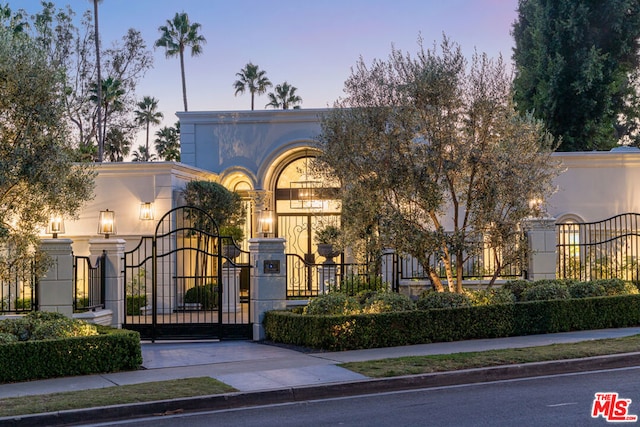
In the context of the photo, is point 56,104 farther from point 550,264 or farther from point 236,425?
point 550,264

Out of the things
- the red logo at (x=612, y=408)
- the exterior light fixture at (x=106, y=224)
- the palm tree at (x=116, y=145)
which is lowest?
the red logo at (x=612, y=408)

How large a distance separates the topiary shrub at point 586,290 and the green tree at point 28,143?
418 inches

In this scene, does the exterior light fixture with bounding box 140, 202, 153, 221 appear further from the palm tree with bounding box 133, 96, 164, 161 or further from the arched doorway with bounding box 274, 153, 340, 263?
the palm tree with bounding box 133, 96, 164, 161

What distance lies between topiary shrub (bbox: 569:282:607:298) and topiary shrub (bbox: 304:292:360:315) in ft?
16.3

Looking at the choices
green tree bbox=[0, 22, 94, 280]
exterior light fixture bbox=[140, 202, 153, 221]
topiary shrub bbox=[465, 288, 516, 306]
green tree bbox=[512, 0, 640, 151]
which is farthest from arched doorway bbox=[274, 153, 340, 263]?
green tree bbox=[0, 22, 94, 280]

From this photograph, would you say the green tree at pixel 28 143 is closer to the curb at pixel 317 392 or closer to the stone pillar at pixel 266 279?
the stone pillar at pixel 266 279

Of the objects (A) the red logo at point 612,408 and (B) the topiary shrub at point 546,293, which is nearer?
(A) the red logo at point 612,408

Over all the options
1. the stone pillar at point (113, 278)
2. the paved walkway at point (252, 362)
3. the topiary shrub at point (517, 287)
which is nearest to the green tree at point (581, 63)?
the topiary shrub at point (517, 287)

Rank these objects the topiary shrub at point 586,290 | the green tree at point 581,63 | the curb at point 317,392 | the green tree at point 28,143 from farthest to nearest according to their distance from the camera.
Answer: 1. the green tree at point 581,63
2. the topiary shrub at point 586,290
3. the green tree at point 28,143
4. the curb at point 317,392

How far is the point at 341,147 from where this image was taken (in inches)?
642

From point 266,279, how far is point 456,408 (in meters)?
7.09

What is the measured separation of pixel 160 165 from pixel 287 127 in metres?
5.00

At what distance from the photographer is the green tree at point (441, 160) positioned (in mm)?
15219

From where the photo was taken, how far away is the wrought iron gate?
1581cm
